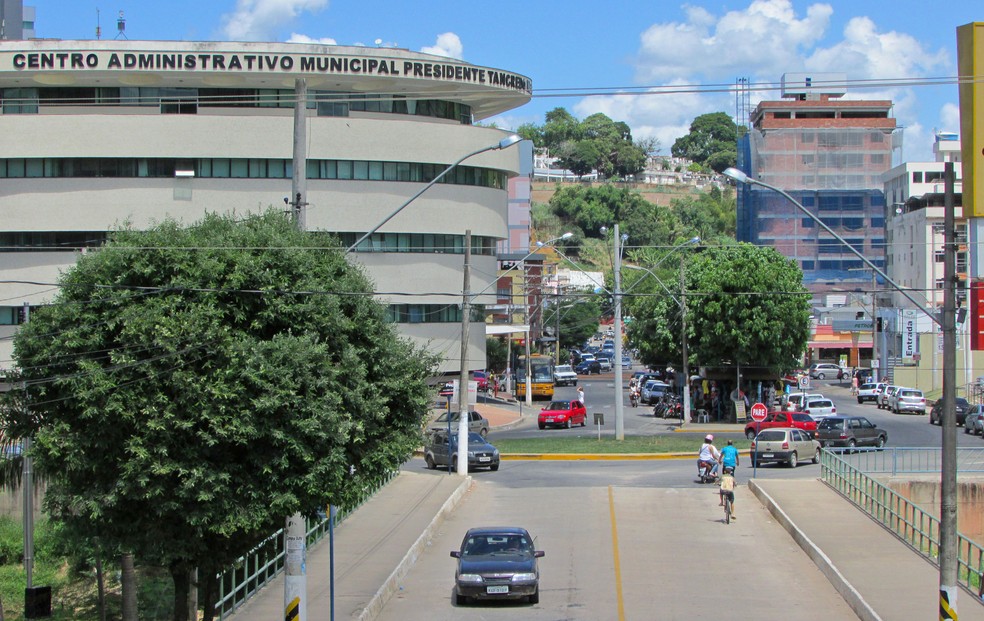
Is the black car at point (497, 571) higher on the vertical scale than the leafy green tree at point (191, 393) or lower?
lower

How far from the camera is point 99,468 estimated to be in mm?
15945

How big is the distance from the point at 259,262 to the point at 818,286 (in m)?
102

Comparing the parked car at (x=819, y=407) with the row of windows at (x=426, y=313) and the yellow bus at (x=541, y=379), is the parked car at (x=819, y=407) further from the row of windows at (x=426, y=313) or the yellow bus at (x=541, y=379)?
the yellow bus at (x=541, y=379)

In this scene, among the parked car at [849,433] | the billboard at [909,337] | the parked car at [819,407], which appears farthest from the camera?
the billboard at [909,337]

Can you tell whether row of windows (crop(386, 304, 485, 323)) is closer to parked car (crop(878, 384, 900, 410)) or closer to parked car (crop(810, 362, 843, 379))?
parked car (crop(878, 384, 900, 410))

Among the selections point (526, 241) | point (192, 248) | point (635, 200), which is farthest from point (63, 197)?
point (635, 200)

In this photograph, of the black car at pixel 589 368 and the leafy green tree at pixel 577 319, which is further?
the leafy green tree at pixel 577 319

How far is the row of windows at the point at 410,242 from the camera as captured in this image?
2160 inches

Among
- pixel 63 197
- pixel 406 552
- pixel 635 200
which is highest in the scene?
pixel 635 200

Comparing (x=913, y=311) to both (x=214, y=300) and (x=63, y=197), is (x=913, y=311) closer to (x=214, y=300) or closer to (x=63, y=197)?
(x=63, y=197)

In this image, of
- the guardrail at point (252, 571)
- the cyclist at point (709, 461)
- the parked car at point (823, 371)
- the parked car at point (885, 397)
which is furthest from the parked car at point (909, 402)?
the guardrail at point (252, 571)

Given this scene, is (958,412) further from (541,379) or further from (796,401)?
(541,379)

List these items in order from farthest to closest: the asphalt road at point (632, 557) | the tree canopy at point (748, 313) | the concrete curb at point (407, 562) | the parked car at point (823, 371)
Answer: the parked car at point (823, 371) < the tree canopy at point (748, 313) < the asphalt road at point (632, 557) < the concrete curb at point (407, 562)

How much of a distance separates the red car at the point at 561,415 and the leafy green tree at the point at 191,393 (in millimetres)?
42713
